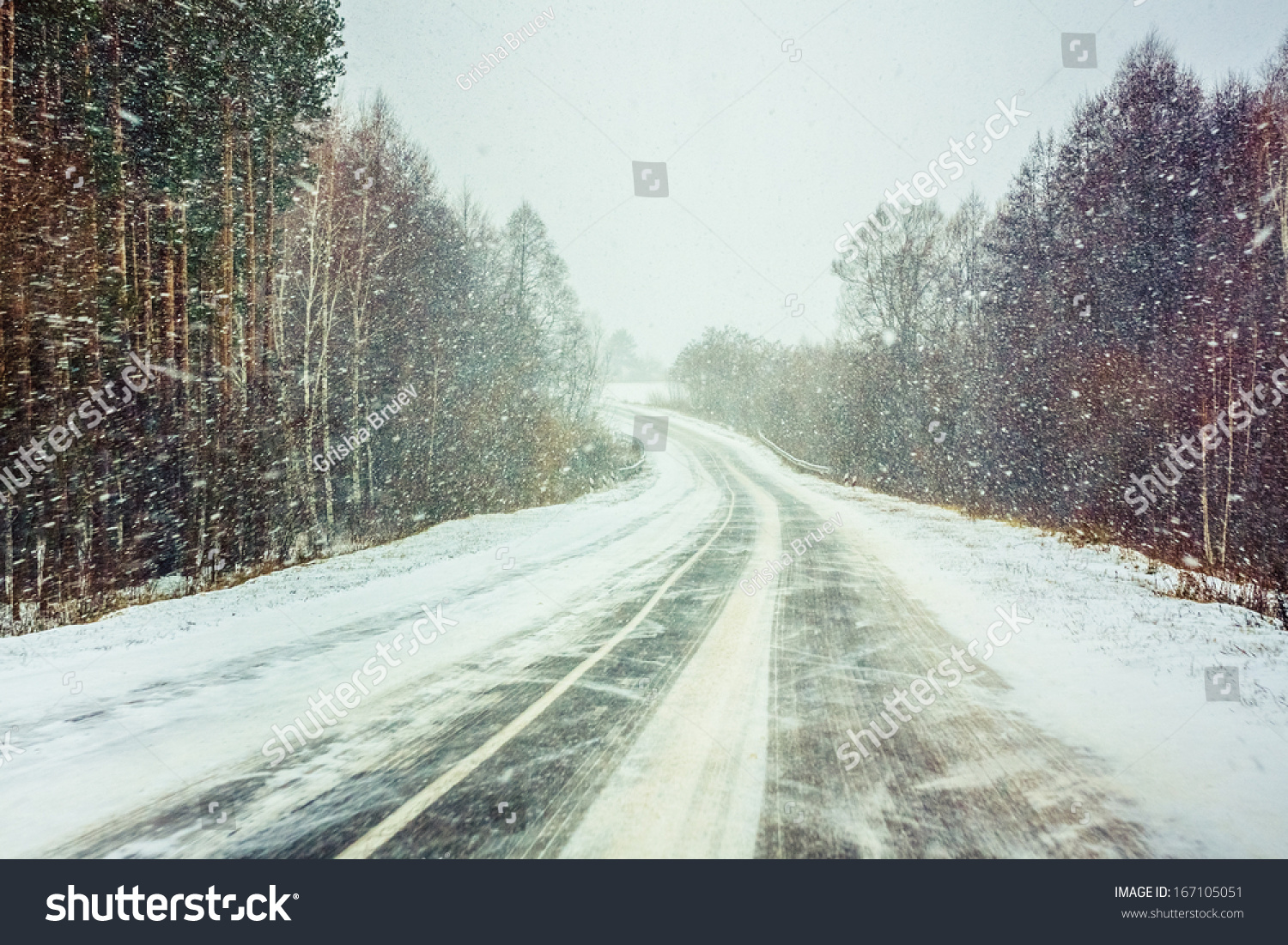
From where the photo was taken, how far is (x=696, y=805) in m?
3.22

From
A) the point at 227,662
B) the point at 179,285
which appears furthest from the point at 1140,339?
the point at 179,285

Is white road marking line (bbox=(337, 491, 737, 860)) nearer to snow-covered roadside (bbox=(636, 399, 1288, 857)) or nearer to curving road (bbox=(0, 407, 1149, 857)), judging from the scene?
curving road (bbox=(0, 407, 1149, 857))

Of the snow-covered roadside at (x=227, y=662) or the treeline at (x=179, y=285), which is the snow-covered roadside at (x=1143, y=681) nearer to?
the snow-covered roadside at (x=227, y=662)

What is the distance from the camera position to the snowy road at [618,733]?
3.00m

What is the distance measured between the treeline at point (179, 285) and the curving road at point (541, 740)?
12.7 ft

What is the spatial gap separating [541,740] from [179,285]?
14961 millimetres

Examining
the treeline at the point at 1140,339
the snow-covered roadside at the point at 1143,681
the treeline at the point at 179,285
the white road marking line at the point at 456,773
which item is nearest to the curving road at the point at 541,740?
the white road marking line at the point at 456,773

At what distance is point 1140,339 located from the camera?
16047 millimetres

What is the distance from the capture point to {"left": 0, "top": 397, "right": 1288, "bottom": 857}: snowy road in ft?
9.84

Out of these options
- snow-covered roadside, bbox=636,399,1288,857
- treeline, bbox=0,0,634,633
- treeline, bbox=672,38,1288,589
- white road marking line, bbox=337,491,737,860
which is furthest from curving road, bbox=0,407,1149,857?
treeline, bbox=672,38,1288,589

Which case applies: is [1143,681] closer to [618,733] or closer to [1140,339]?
[618,733]
